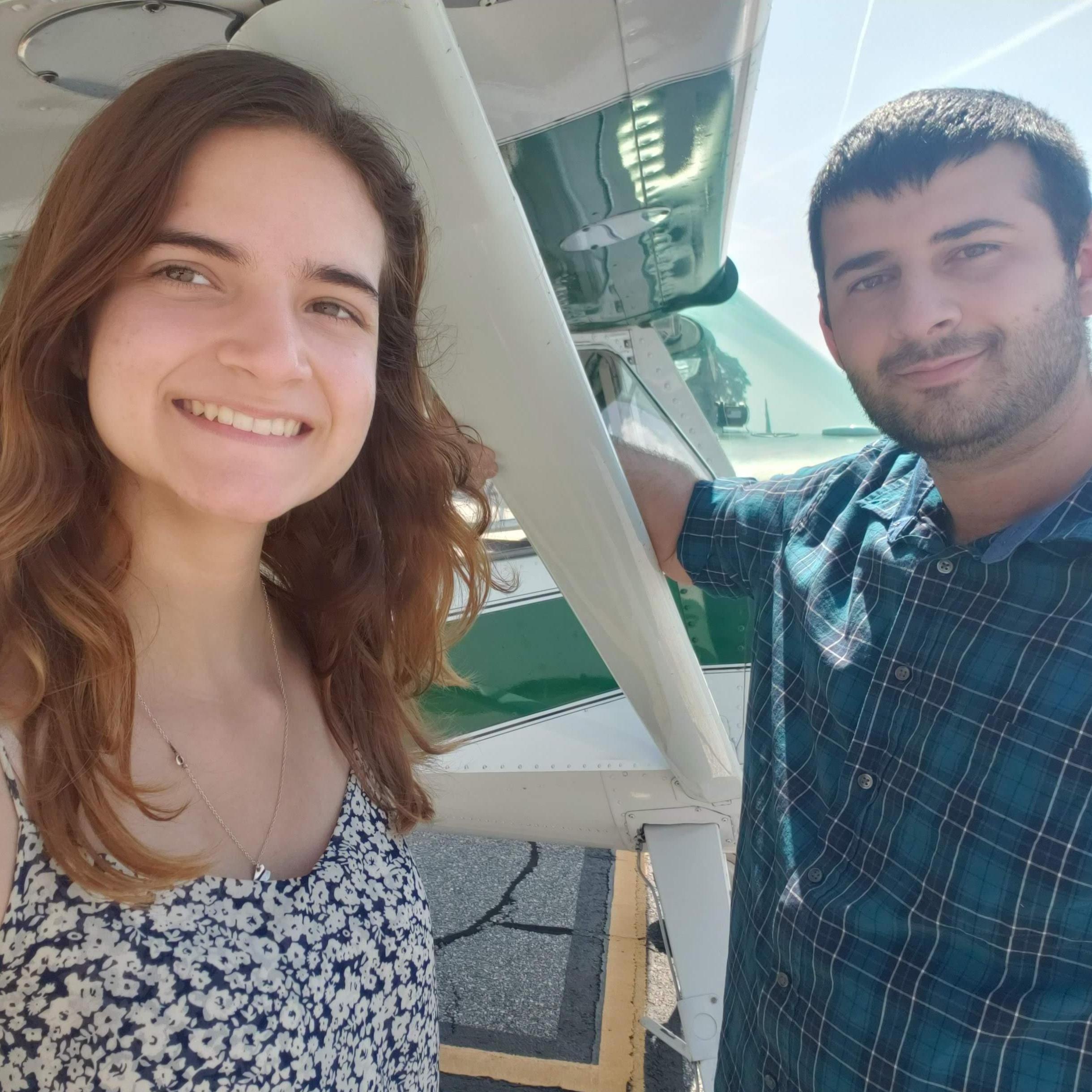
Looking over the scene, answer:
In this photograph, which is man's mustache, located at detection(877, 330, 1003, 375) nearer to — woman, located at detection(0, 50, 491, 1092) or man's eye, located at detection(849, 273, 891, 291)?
man's eye, located at detection(849, 273, 891, 291)

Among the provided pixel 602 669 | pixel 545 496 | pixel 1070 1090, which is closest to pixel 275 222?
pixel 545 496

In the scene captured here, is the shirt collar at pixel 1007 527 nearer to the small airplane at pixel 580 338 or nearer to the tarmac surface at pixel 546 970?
the small airplane at pixel 580 338

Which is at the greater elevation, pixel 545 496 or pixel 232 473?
pixel 232 473

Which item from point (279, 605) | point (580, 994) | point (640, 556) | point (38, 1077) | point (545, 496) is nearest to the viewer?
point (38, 1077)

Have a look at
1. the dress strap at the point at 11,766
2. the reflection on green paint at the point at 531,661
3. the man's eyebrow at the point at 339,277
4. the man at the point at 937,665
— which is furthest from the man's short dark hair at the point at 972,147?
the reflection on green paint at the point at 531,661

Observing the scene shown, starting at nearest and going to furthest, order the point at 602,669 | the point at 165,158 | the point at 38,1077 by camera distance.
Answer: the point at 38,1077
the point at 165,158
the point at 602,669

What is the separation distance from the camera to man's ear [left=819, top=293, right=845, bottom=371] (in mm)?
1387

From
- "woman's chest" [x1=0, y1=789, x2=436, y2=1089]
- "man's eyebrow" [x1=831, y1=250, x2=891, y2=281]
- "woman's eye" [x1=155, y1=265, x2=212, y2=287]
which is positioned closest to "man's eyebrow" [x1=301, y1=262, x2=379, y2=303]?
"woman's eye" [x1=155, y1=265, x2=212, y2=287]

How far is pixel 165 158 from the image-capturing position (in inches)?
34.3

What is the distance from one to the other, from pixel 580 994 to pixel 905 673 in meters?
2.51

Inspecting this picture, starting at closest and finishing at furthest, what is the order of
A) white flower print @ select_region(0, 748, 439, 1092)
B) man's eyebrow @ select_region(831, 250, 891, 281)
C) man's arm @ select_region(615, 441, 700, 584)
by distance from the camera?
1. white flower print @ select_region(0, 748, 439, 1092)
2. man's eyebrow @ select_region(831, 250, 891, 281)
3. man's arm @ select_region(615, 441, 700, 584)

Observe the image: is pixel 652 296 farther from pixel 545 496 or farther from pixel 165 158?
pixel 165 158

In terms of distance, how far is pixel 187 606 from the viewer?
106 cm

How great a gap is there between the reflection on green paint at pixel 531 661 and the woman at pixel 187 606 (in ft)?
5.12
